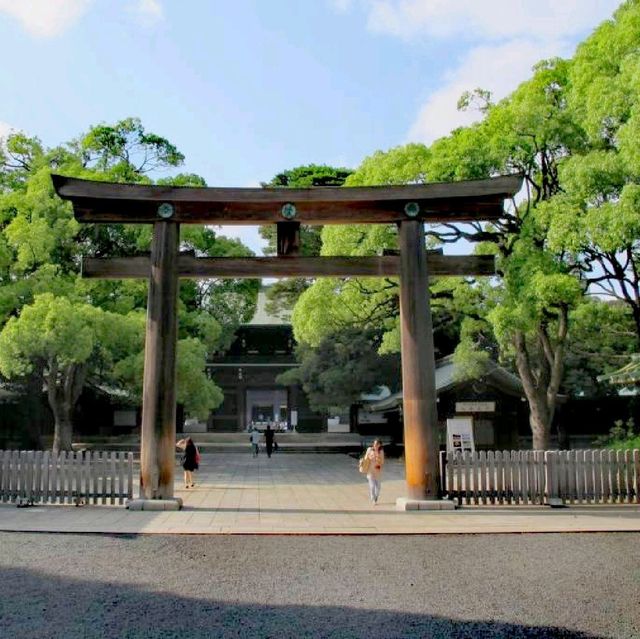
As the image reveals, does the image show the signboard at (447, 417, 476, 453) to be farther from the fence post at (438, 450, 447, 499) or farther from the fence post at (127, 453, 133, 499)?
the fence post at (127, 453, 133, 499)

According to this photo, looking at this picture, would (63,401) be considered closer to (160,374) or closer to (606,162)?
(160,374)

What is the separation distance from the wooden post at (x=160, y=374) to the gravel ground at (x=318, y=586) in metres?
2.80

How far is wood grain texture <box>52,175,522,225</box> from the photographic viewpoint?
1304 cm

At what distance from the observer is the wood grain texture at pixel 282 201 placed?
1304 centimetres

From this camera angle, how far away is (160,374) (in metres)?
12.6

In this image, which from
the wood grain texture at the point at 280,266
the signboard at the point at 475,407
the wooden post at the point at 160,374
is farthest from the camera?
the signboard at the point at 475,407

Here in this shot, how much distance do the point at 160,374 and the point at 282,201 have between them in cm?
412

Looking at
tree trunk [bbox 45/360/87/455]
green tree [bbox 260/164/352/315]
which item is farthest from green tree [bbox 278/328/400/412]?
tree trunk [bbox 45/360/87/455]

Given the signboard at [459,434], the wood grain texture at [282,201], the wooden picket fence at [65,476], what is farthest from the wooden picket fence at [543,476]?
the signboard at [459,434]

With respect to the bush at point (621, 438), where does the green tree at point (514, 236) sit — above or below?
above

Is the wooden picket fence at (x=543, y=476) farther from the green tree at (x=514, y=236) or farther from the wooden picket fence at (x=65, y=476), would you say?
the wooden picket fence at (x=65, y=476)

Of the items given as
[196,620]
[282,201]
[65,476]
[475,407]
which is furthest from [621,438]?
[196,620]

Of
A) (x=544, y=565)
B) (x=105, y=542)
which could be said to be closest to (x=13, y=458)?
(x=105, y=542)

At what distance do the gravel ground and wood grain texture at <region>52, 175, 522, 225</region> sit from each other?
6434 mm
